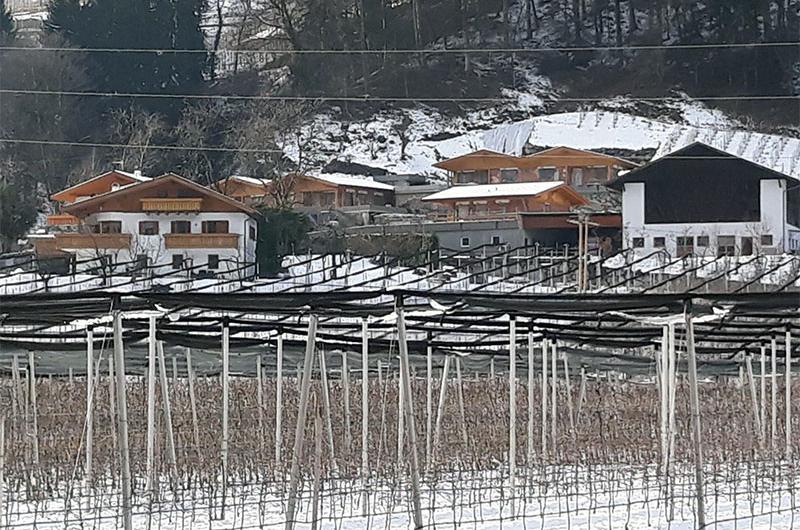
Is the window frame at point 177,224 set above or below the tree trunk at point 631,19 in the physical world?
below

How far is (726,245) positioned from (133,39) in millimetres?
23148

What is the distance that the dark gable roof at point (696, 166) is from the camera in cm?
2798

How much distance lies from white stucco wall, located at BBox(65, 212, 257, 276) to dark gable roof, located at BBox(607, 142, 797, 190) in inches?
334

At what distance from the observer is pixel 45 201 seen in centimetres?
3709

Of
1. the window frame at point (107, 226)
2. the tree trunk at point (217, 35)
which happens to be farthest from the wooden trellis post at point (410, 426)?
the tree trunk at point (217, 35)

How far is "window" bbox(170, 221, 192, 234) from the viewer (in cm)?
2745

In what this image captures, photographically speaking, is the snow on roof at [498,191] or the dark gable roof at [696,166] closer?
the dark gable roof at [696,166]

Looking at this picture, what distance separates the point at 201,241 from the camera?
26828 mm

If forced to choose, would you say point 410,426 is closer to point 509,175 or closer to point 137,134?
point 509,175

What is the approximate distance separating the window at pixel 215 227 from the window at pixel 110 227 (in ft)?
5.91

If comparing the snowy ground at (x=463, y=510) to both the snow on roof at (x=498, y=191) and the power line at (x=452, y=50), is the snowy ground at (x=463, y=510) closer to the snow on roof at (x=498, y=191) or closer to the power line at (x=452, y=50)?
the snow on roof at (x=498, y=191)

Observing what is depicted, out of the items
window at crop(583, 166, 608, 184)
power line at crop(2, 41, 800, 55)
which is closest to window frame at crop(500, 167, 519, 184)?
window at crop(583, 166, 608, 184)

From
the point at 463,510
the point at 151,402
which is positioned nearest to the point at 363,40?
the point at 463,510

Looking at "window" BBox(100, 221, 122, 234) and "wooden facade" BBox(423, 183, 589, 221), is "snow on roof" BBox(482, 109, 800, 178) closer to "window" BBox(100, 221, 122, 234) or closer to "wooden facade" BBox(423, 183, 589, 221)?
"wooden facade" BBox(423, 183, 589, 221)
